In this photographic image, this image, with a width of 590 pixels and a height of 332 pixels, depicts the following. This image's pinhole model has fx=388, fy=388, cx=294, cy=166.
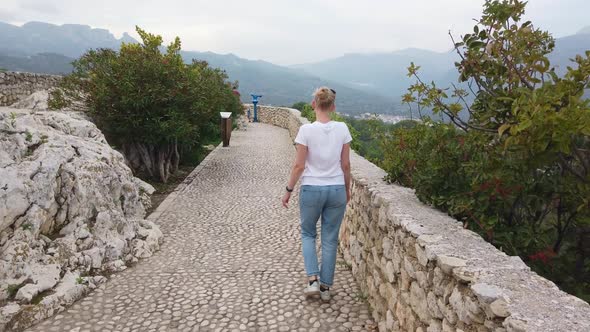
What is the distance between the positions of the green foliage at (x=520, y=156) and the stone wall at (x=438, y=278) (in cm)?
29

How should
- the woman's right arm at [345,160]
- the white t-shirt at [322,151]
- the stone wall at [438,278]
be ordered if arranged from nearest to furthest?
the stone wall at [438,278] → the white t-shirt at [322,151] → the woman's right arm at [345,160]

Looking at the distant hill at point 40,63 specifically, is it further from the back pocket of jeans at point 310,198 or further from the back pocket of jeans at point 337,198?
the back pocket of jeans at point 337,198

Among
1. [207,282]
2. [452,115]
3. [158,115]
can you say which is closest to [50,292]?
[207,282]

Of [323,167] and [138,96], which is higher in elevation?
[138,96]

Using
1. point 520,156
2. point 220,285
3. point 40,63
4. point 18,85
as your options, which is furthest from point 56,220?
point 40,63

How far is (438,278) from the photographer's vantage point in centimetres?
227

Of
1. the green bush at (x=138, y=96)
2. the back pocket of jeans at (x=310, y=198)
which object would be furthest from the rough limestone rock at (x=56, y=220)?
the back pocket of jeans at (x=310, y=198)

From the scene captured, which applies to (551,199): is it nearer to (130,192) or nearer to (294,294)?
(294,294)

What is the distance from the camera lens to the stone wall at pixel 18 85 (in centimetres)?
1316

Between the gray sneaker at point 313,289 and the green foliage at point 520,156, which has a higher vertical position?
the green foliage at point 520,156

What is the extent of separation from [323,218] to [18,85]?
14.6 metres

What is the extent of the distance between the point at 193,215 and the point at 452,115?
4.94 meters

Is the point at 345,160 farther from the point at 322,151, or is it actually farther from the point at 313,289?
the point at 313,289

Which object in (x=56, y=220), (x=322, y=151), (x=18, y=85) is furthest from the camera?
(x=18, y=85)
